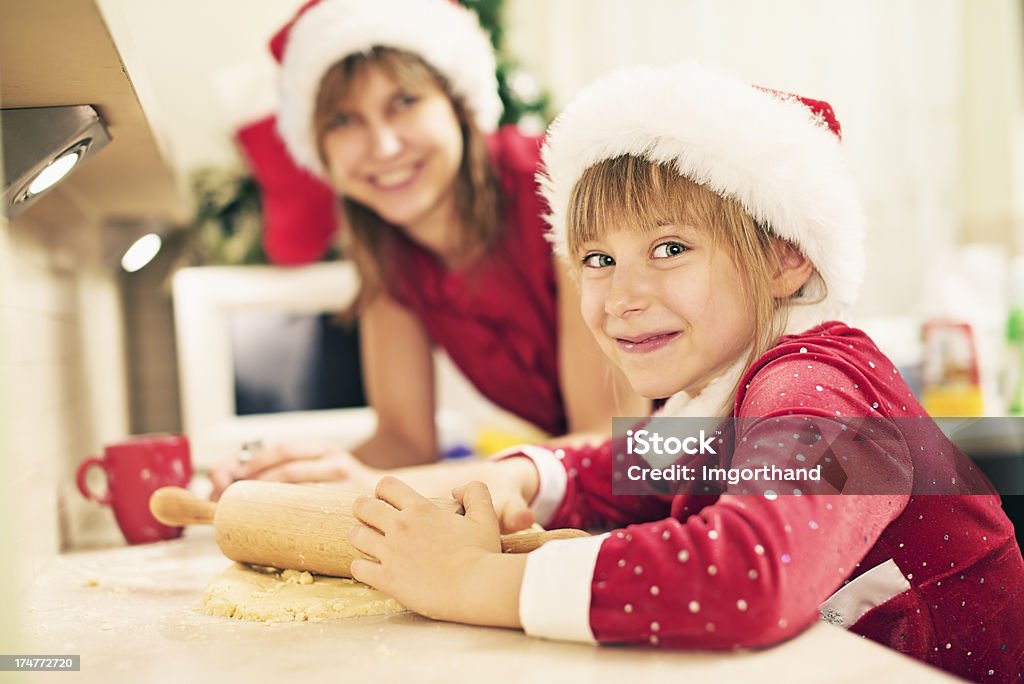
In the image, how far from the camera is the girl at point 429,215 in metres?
1.22

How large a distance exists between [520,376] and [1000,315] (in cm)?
104

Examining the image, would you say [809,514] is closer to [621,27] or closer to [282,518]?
[282,518]

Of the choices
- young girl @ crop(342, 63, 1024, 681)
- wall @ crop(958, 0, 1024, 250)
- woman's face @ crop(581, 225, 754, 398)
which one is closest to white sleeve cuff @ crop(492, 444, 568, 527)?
young girl @ crop(342, 63, 1024, 681)

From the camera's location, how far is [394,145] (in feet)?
3.98

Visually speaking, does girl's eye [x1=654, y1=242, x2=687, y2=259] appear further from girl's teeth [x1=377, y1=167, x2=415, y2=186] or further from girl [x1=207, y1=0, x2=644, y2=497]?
girl's teeth [x1=377, y1=167, x2=415, y2=186]

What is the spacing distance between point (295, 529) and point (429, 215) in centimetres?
72

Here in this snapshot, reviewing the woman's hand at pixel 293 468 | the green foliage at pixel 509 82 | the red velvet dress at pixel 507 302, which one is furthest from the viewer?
the green foliage at pixel 509 82

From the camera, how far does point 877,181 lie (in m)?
2.32

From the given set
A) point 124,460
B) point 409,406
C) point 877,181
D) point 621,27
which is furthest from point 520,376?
point 877,181

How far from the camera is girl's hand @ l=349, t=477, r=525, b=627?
55 centimetres

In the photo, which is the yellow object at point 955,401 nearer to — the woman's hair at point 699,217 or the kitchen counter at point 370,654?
the woman's hair at point 699,217

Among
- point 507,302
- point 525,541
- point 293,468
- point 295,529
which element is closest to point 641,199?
point 525,541

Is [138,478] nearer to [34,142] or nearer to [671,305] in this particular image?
[34,142]

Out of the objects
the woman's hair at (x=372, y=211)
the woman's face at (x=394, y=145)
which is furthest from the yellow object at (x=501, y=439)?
the woman's face at (x=394, y=145)
